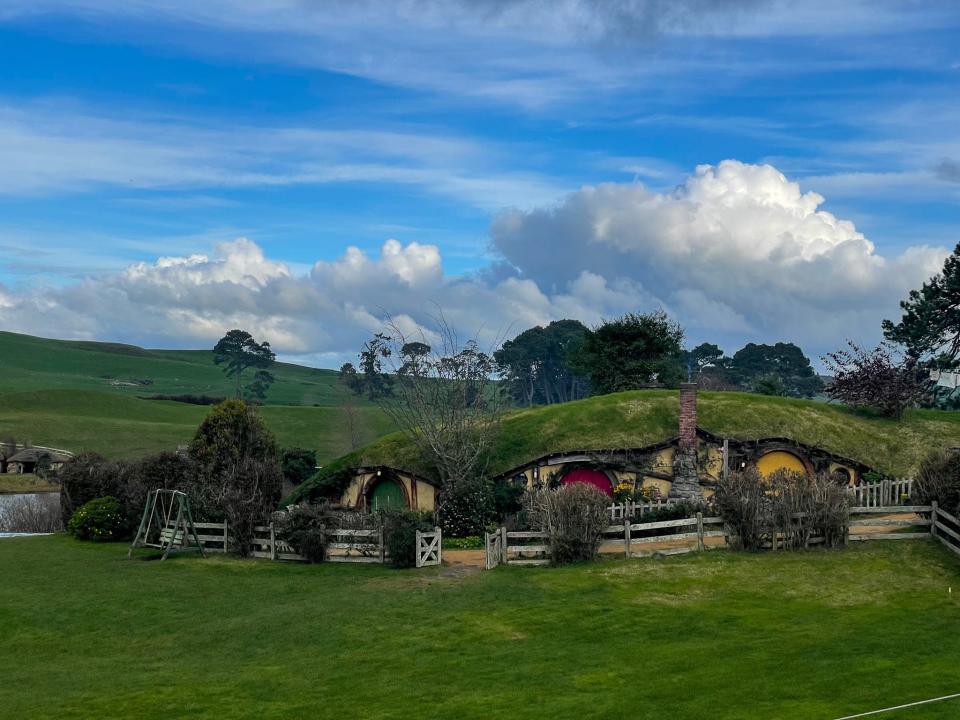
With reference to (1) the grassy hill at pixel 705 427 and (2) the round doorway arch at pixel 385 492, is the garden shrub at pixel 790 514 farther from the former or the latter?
(2) the round doorway arch at pixel 385 492

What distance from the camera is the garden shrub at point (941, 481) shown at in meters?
29.4

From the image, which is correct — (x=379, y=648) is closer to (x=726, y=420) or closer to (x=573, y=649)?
(x=573, y=649)

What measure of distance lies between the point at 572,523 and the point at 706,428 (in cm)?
1796

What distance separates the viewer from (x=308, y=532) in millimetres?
30844

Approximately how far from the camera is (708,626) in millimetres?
21500

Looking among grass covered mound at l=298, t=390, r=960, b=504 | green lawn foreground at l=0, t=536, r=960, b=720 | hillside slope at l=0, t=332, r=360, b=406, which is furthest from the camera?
hillside slope at l=0, t=332, r=360, b=406

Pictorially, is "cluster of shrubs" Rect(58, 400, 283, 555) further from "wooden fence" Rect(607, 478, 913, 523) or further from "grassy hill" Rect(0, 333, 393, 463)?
"grassy hill" Rect(0, 333, 393, 463)

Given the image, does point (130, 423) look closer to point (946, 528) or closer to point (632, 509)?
point (632, 509)

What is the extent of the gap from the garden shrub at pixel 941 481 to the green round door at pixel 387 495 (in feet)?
73.2

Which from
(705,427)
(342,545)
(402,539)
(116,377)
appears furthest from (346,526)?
(116,377)

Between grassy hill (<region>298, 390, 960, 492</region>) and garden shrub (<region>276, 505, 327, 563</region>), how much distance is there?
11953 mm

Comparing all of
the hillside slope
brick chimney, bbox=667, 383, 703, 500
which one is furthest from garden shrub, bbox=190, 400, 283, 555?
the hillside slope

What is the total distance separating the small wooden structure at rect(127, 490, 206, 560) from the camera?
32.8 metres

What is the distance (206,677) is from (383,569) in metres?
10.8
